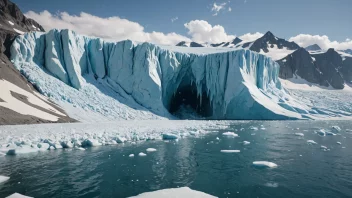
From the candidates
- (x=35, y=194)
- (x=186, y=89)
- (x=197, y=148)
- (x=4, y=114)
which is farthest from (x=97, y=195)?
(x=186, y=89)

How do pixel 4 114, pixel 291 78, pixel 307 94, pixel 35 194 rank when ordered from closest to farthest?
1. pixel 35 194
2. pixel 4 114
3. pixel 307 94
4. pixel 291 78

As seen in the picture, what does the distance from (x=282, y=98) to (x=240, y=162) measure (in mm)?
36539

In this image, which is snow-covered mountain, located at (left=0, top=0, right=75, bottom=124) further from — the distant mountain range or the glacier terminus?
the distant mountain range

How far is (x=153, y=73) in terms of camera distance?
4066cm

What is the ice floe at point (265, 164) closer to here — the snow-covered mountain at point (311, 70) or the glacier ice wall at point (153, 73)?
the glacier ice wall at point (153, 73)

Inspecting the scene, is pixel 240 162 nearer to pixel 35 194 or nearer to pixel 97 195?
Answer: pixel 97 195

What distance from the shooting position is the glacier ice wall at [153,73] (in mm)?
34188

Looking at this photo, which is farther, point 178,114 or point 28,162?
point 178,114

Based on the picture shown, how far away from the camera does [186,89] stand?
156ft

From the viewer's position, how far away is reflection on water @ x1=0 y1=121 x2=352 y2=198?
7121mm

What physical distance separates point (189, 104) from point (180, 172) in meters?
38.6

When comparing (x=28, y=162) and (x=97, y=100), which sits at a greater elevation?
(x=97, y=100)

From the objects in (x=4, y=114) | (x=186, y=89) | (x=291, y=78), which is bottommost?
(x=4, y=114)

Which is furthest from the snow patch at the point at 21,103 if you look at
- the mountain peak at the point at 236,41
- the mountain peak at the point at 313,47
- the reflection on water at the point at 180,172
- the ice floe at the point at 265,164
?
the mountain peak at the point at 313,47
